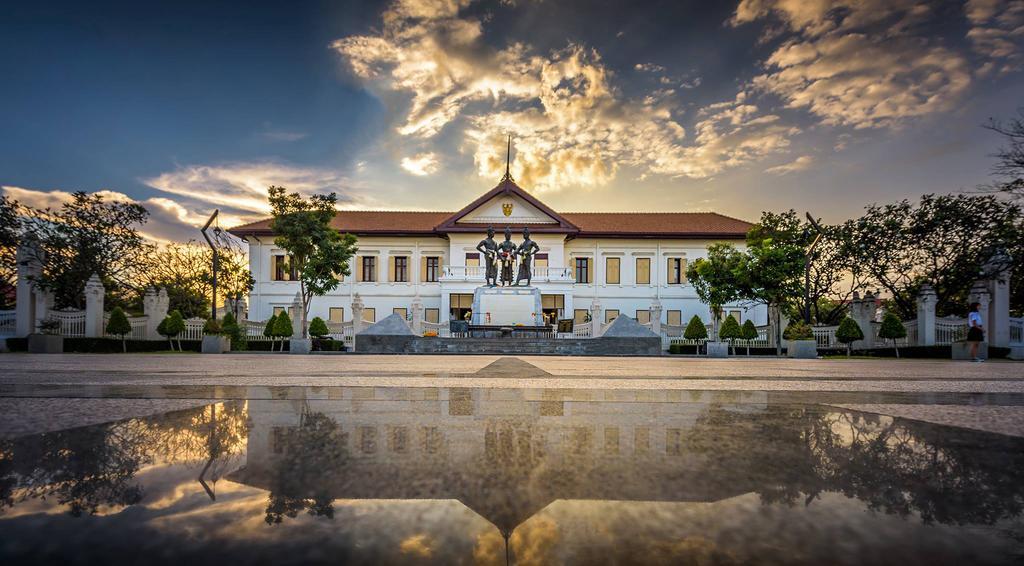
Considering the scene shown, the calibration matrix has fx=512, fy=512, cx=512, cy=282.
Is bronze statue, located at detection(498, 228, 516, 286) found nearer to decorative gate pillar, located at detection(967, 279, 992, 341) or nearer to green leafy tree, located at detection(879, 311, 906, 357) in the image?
green leafy tree, located at detection(879, 311, 906, 357)

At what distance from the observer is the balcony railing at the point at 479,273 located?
31375mm

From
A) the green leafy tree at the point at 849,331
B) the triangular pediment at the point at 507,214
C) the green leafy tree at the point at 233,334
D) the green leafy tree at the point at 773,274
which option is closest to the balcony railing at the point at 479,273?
the triangular pediment at the point at 507,214

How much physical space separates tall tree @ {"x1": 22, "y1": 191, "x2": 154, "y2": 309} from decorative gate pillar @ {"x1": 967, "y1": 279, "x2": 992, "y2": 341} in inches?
1459

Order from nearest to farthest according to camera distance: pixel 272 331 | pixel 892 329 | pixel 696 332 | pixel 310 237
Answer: pixel 892 329
pixel 272 331
pixel 696 332
pixel 310 237

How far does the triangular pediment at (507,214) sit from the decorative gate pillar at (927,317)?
17.8 meters

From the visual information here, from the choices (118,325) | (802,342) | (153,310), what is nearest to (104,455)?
(802,342)

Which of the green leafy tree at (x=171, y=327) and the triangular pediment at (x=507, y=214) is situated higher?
the triangular pediment at (x=507, y=214)

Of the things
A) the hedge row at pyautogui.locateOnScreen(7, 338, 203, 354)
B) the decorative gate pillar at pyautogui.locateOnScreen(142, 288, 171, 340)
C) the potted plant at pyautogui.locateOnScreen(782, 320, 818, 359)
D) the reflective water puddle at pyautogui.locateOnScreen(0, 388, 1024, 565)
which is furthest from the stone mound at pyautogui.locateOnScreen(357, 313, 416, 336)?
the reflective water puddle at pyautogui.locateOnScreen(0, 388, 1024, 565)

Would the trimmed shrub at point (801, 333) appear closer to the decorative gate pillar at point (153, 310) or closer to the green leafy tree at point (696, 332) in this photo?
the green leafy tree at point (696, 332)

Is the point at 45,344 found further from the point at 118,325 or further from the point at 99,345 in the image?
the point at 118,325

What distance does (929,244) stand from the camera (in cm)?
2469

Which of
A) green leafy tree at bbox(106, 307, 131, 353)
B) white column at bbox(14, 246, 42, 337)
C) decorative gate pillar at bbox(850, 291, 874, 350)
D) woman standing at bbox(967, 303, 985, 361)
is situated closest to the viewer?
woman standing at bbox(967, 303, 985, 361)

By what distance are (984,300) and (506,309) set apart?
60.9 ft

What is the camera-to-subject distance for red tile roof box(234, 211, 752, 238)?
3441 cm
